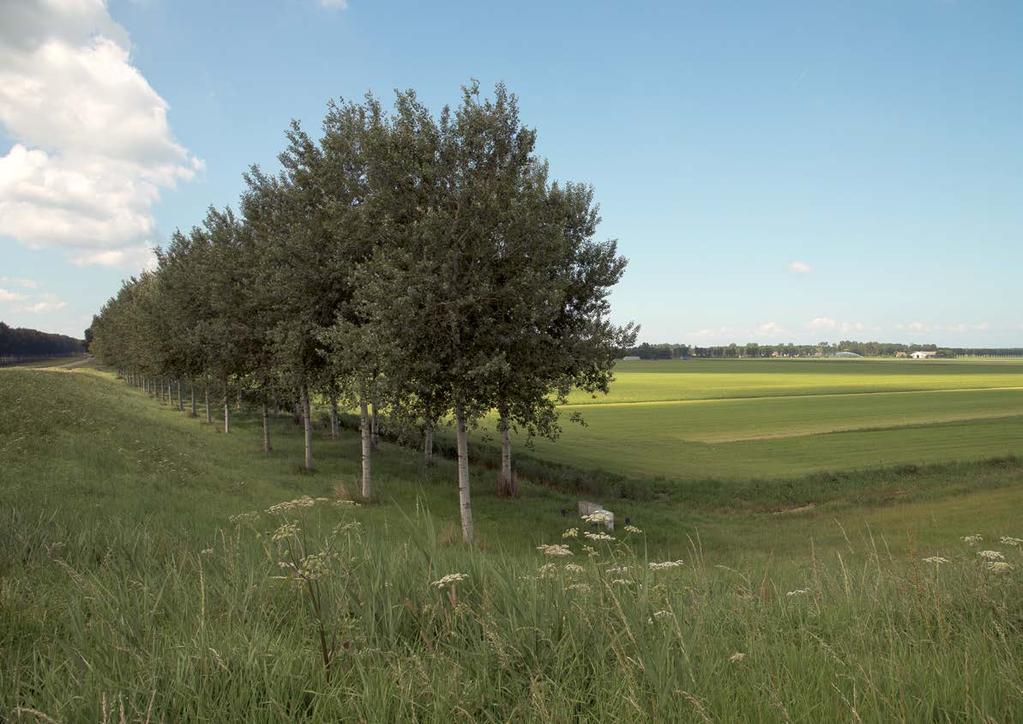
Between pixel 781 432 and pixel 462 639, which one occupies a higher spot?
pixel 462 639

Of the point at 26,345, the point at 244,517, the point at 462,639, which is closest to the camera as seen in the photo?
the point at 462,639

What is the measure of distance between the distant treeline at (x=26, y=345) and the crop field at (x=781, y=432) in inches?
5497

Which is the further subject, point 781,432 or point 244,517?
point 781,432

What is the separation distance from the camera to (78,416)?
23062 mm

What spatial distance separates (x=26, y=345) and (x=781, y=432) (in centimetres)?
18343

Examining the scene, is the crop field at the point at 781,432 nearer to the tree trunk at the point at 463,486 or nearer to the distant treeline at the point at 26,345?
the tree trunk at the point at 463,486

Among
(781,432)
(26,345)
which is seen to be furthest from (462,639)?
(26,345)

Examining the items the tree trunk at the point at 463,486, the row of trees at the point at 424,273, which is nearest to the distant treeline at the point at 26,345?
the row of trees at the point at 424,273

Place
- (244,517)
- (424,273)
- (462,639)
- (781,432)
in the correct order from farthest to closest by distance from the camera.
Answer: (781,432)
(424,273)
(244,517)
(462,639)

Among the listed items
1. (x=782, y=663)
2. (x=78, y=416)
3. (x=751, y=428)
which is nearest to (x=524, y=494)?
(x=78, y=416)

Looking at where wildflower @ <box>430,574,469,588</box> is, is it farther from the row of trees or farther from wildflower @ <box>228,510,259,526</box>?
the row of trees

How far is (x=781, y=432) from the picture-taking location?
1964 inches

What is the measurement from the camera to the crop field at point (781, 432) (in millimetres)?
35500

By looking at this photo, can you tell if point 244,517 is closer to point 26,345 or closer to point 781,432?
point 781,432
